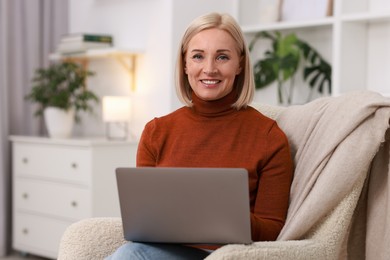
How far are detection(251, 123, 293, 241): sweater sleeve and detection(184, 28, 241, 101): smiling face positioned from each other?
0.21m

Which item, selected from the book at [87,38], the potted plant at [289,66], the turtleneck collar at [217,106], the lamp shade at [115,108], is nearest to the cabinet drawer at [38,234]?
the lamp shade at [115,108]

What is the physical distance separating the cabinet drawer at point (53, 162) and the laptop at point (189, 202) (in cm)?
191

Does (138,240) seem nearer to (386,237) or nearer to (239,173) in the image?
(239,173)

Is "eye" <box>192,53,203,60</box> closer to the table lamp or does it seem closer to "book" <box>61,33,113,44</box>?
the table lamp

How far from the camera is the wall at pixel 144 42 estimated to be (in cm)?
361

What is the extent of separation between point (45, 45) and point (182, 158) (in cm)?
261

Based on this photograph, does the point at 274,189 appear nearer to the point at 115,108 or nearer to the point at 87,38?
the point at 115,108

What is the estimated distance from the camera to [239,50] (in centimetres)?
192

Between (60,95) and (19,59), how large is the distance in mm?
487

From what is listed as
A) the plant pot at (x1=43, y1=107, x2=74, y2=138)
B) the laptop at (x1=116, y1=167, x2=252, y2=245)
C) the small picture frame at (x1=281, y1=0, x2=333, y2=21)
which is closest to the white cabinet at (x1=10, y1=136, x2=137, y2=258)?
the plant pot at (x1=43, y1=107, x2=74, y2=138)

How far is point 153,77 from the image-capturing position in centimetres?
371

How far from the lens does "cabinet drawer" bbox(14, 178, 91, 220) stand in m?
3.56

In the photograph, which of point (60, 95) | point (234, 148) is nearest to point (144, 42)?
point (60, 95)

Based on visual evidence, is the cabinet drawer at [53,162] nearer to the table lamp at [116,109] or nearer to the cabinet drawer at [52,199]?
the cabinet drawer at [52,199]
